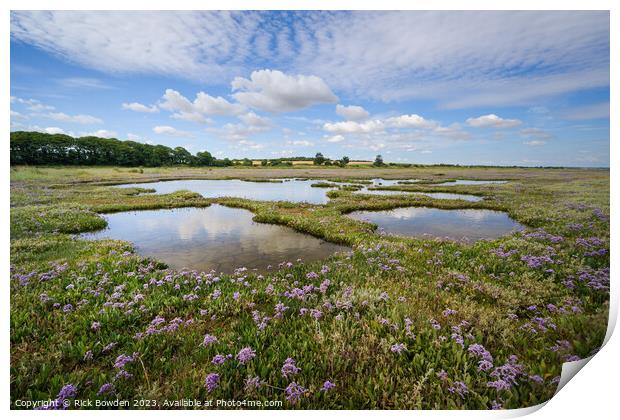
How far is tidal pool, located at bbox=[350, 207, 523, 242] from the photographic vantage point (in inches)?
492

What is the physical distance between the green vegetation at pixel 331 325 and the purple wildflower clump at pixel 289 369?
A: 0.03 metres

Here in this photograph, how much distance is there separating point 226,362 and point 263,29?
7.11 meters

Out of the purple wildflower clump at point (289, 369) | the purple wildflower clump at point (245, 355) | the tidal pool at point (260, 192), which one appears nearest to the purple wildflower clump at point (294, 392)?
the purple wildflower clump at point (289, 369)

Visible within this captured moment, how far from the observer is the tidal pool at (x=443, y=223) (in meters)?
12.5

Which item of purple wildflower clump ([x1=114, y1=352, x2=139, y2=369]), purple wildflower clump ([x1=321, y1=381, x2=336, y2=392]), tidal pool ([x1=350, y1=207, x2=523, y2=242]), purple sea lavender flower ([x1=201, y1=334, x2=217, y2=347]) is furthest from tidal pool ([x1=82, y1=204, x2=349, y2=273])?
purple wildflower clump ([x1=321, y1=381, x2=336, y2=392])

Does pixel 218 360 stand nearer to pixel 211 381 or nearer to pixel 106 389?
pixel 211 381

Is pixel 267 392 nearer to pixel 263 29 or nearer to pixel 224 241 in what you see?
pixel 263 29

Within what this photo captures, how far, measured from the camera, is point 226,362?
3.81 meters

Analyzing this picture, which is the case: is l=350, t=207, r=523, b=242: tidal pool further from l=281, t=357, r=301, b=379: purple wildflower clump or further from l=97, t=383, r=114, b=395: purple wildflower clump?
l=97, t=383, r=114, b=395: purple wildflower clump

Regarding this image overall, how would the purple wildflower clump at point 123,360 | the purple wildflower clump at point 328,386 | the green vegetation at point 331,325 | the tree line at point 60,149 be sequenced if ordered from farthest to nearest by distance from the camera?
the tree line at point 60,149 < the purple wildflower clump at point 123,360 < the green vegetation at point 331,325 < the purple wildflower clump at point 328,386

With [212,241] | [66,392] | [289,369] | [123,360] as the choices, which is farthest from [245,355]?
[212,241]

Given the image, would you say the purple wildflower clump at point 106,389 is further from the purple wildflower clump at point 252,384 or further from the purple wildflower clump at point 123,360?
the purple wildflower clump at point 252,384

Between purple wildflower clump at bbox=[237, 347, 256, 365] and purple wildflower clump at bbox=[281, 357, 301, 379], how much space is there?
1.63 ft
